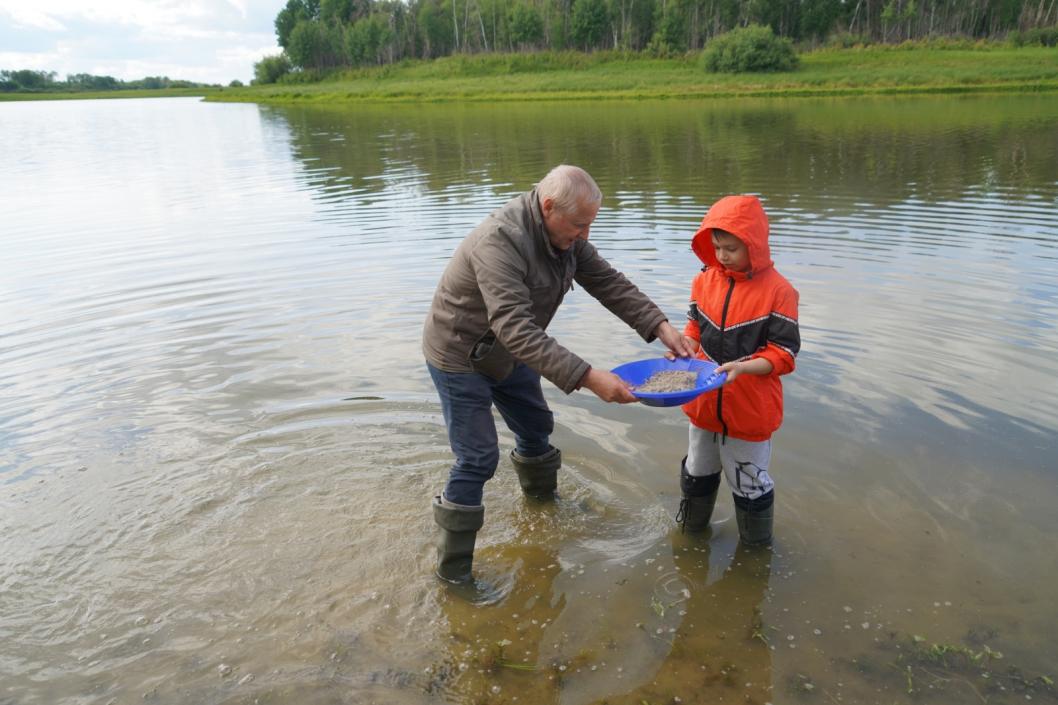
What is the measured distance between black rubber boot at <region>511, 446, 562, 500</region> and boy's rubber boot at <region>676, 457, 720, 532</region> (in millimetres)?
839

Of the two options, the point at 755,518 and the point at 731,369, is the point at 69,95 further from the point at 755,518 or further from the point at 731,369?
the point at 731,369

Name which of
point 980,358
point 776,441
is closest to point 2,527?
point 776,441

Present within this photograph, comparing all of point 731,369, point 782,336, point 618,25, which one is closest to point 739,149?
point 782,336

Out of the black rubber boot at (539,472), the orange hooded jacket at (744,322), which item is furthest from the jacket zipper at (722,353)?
the black rubber boot at (539,472)

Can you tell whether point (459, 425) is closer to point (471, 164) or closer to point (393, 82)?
point (471, 164)

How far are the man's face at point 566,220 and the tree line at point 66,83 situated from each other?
161 m

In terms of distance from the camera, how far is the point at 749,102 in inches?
1624

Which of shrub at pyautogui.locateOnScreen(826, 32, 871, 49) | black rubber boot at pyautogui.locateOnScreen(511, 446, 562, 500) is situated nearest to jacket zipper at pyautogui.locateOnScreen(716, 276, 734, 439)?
black rubber boot at pyautogui.locateOnScreen(511, 446, 562, 500)

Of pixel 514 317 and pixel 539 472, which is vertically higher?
pixel 514 317

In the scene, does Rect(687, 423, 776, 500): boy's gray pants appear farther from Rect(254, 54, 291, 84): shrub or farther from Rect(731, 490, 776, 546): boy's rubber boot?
Rect(254, 54, 291, 84): shrub

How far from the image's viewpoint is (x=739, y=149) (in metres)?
21.5

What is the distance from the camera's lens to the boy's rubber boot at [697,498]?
438cm

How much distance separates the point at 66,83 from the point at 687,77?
460 feet

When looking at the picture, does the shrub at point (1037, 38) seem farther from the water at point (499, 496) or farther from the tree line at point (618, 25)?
the water at point (499, 496)
